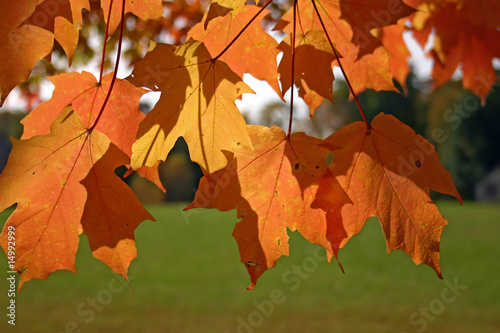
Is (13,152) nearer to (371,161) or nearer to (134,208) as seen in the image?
(134,208)

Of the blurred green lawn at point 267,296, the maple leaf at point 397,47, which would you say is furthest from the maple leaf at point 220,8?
the blurred green lawn at point 267,296

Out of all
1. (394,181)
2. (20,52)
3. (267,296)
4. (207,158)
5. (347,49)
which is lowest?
(267,296)

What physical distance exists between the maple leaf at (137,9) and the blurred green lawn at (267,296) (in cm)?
Result: 321

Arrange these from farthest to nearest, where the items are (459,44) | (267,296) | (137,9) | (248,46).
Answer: (267,296) → (459,44) → (248,46) → (137,9)

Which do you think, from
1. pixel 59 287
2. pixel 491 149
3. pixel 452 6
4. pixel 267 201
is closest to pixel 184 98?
pixel 267 201

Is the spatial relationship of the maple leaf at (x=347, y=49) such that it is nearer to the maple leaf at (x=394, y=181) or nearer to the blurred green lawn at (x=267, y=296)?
the maple leaf at (x=394, y=181)

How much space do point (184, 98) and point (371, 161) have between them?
345 millimetres

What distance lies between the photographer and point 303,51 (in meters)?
0.80

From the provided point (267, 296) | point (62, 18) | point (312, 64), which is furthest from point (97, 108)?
point (267, 296)

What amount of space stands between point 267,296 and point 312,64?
13.2 feet

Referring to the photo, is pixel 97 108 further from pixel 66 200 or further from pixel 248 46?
pixel 248 46

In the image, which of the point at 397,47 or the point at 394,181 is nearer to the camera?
the point at 394,181

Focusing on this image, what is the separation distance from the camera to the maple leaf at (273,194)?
0.70m

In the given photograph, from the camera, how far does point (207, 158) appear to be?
676 millimetres
